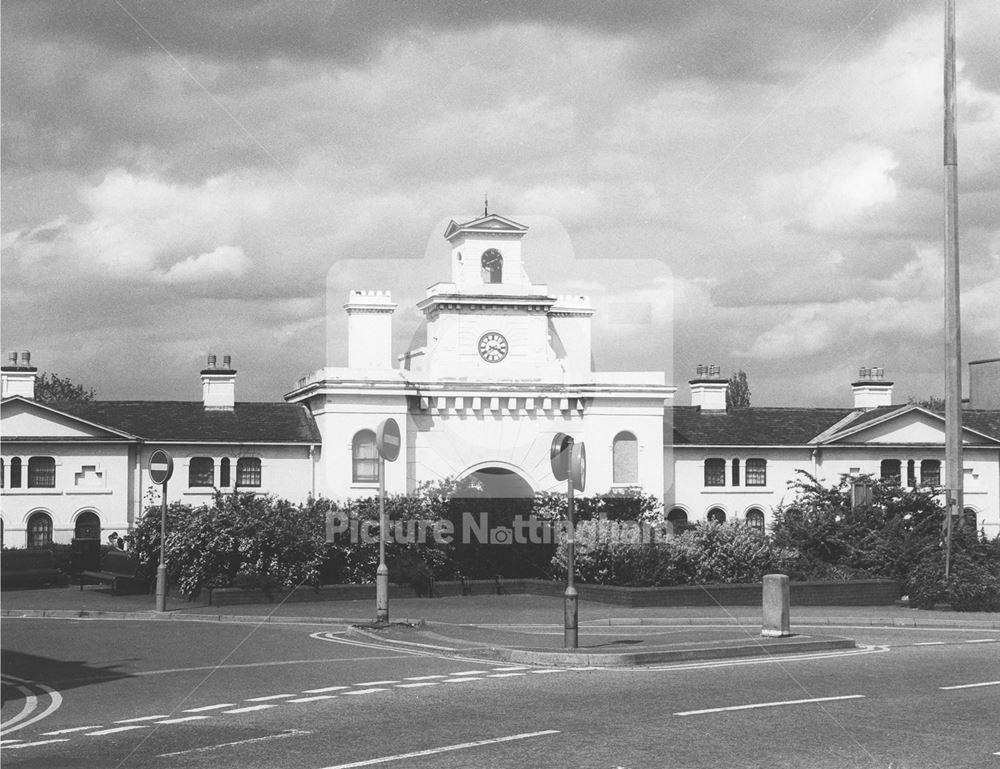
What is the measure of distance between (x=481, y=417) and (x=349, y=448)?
5.08 meters

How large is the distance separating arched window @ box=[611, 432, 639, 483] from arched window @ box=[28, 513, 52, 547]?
2120cm

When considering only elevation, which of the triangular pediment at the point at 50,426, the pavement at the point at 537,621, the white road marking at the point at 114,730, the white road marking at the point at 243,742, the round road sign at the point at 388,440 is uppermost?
the triangular pediment at the point at 50,426

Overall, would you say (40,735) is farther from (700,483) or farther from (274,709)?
(700,483)

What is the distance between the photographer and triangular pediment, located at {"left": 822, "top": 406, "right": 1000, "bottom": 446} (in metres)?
57.2

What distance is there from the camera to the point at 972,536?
31.8 m

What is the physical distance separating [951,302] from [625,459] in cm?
2277

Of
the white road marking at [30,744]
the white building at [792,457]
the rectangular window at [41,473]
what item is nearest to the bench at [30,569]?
the rectangular window at [41,473]

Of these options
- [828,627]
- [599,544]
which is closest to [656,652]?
[828,627]

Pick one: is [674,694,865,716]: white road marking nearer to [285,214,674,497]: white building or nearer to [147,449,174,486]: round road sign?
[147,449,174,486]: round road sign

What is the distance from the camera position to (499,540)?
3953 cm

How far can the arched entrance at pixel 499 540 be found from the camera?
124ft

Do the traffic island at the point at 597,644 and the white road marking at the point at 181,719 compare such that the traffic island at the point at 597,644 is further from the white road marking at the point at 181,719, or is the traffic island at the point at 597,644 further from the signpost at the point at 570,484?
the white road marking at the point at 181,719

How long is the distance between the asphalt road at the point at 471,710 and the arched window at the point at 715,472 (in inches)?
1412

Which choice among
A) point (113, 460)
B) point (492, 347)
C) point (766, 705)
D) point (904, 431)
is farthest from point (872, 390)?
point (766, 705)
